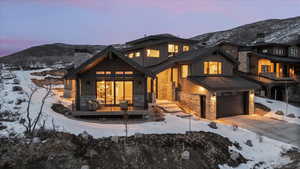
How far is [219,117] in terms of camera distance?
1706 cm

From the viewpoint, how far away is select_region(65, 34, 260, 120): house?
13.5 metres

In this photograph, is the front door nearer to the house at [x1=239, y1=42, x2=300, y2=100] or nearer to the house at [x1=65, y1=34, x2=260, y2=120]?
the house at [x1=65, y1=34, x2=260, y2=120]

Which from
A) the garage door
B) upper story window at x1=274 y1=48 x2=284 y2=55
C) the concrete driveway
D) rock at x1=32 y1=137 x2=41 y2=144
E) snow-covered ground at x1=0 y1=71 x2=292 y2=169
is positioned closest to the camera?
rock at x1=32 y1=137 x2=41 y2=144

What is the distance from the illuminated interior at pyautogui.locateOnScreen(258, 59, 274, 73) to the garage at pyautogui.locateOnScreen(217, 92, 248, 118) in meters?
12.5

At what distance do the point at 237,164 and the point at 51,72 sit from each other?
104 ft

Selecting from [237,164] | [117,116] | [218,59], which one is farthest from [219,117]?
[117,116]

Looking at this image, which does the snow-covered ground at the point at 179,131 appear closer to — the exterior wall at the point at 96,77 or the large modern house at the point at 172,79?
the large modern house at the point at 172,79

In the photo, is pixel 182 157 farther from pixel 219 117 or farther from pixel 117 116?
pixel 219 117

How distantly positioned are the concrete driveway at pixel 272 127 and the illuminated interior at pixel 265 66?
14.1m

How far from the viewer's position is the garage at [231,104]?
56.7ft

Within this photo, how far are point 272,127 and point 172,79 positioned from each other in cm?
995

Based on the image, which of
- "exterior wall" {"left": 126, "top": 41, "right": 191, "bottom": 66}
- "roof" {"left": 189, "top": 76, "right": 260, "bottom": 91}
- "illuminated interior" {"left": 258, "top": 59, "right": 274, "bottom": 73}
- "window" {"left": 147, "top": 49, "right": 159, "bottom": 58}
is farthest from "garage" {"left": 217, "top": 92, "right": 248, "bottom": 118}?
"illuminated interior" {"left": 258, "top": 59, "right": 274, "bottom": 73}

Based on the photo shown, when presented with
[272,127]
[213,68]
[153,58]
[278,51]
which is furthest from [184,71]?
[278,51]

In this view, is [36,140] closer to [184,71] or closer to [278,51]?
[184,71]
